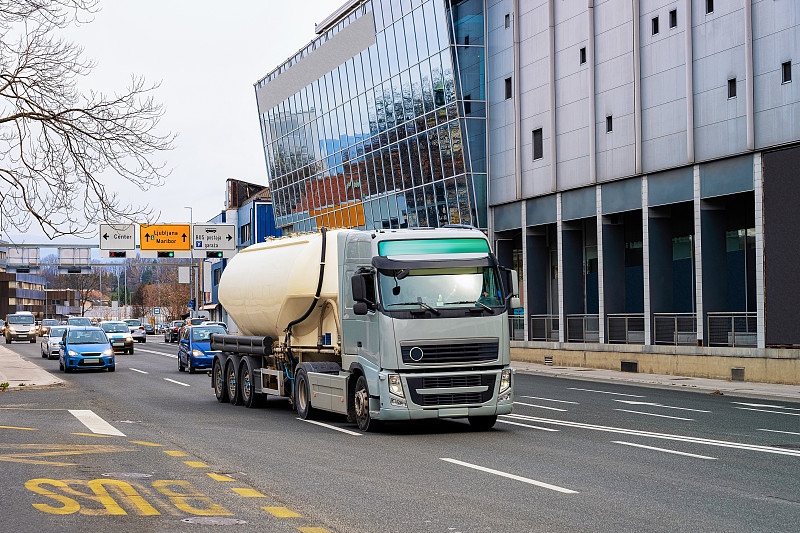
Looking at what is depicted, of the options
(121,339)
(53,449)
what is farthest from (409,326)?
(121,339)

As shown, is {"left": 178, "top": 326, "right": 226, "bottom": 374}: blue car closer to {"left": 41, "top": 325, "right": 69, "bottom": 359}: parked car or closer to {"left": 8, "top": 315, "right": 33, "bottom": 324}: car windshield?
{"left": 41, "top": 325, "right": 69, "bottom": 359}: parked car

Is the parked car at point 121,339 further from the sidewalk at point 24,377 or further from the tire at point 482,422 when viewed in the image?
the tire at point 482,422

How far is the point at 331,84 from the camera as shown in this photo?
57219mm

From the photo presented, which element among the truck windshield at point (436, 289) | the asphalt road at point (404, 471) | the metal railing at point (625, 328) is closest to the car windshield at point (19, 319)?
the metal railing at point (625, 328)

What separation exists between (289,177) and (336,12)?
11.0 metres

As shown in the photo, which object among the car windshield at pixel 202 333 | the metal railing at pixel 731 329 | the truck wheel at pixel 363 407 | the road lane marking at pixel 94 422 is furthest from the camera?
the car windshield at pixel 202 333

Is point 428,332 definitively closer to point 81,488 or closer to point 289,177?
point 81,488

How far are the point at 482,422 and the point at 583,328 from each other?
2338 centimetres

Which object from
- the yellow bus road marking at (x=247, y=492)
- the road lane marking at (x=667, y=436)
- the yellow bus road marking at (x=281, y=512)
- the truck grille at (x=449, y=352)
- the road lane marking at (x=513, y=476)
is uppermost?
the truck grille at (x=449, y=352)

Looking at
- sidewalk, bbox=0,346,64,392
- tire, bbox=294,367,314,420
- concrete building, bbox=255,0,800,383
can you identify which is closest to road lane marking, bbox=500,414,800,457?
tire, bbox=294,367,314,420

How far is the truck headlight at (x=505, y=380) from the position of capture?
16453mm

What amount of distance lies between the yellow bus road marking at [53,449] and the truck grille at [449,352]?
4.42 m

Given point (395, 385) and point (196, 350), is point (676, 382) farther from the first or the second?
point (196, 350)

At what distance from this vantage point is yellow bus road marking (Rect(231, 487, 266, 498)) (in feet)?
33.7
